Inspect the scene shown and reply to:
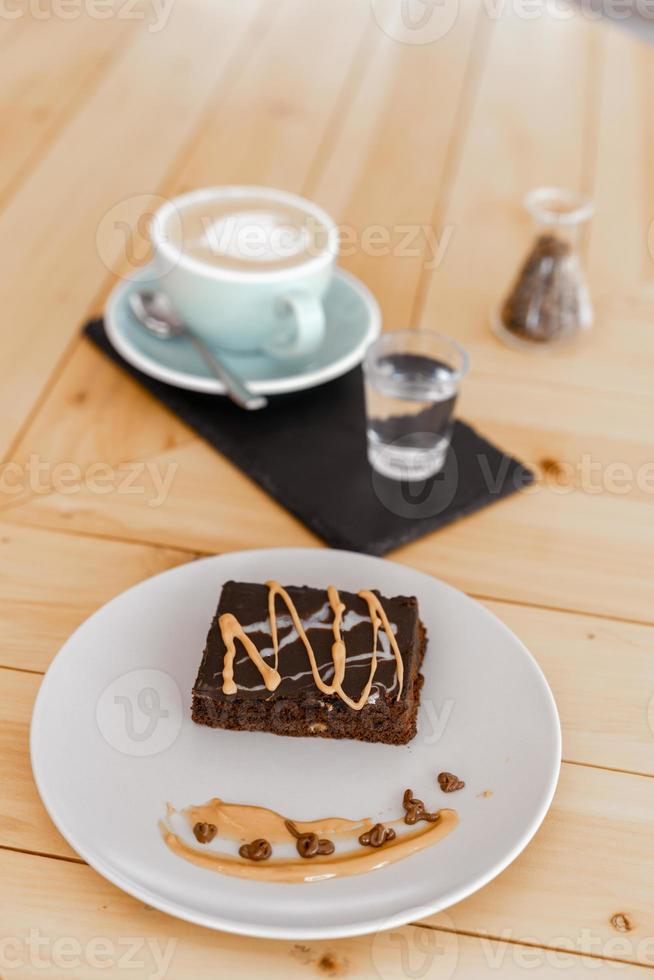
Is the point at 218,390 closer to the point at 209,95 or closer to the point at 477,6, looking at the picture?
the point at 209,95

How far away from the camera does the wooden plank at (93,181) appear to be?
121 centimetres

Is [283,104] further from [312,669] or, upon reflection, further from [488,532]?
[312,669]

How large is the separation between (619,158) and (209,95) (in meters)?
0.67

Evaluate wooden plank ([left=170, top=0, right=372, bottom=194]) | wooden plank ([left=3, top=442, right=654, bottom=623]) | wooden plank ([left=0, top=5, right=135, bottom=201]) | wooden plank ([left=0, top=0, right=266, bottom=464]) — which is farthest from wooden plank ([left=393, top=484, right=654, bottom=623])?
wooden plank ([left=0, top=5, right=135, bottom=201])

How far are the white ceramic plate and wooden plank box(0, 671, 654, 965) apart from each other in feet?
0.12

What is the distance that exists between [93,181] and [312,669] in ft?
3.26

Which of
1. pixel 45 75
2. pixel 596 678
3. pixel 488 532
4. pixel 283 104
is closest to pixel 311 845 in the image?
pixel 596 678

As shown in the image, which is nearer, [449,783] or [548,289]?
[449,783]

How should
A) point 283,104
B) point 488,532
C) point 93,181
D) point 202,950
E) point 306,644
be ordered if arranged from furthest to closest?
point 283,104
point 93,181
point 488,532
point 306,644
point 202,950

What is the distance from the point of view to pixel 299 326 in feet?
3.55

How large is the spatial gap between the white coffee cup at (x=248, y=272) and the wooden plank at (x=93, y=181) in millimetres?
183

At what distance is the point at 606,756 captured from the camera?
779 millimetres

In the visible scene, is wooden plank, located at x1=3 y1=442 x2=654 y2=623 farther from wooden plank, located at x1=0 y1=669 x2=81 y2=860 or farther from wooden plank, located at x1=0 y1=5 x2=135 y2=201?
wooden plank, located at x1=0 y1=5 x2=135 y2=201

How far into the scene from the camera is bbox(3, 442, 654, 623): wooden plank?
0.93 meters
